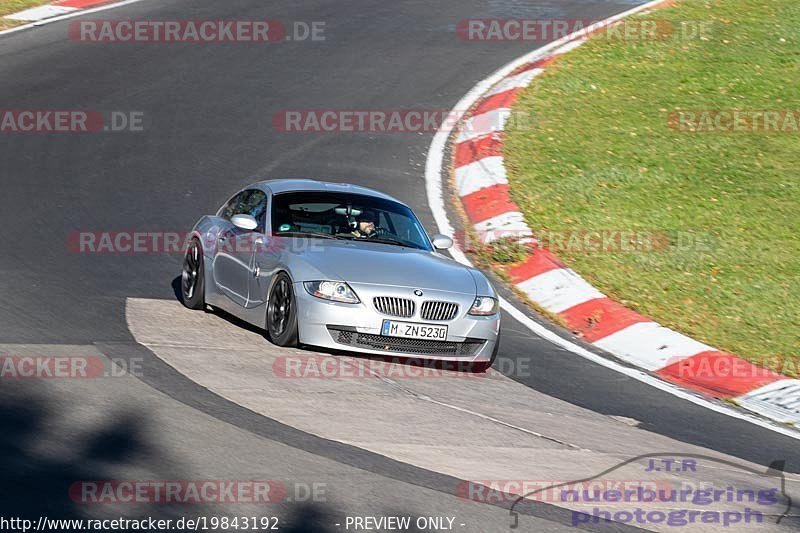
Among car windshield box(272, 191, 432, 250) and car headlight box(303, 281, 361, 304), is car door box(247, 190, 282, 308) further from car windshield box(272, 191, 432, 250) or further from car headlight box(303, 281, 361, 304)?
Answer: car headlight box(303, 281, 361, 304)

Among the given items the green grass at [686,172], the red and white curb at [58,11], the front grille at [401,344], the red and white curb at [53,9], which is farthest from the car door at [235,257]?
the red and white curb at [53,9]

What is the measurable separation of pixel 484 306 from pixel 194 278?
294cm

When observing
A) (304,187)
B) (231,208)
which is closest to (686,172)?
(304,187)

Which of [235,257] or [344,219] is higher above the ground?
[344,219]

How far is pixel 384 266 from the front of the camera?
9773 millimetres

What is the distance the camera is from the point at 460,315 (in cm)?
955

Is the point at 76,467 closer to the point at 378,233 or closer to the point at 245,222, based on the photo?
the point at 245,222

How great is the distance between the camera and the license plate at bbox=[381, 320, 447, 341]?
365 inches

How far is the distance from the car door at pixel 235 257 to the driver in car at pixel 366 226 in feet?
3.04

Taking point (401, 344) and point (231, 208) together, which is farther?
point (231, 208)

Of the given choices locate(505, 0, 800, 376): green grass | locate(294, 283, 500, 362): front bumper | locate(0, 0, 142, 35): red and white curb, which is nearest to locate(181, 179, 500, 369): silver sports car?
locate(294, 283, 500, 362): front bumper

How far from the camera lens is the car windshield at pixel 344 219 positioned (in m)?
10.6

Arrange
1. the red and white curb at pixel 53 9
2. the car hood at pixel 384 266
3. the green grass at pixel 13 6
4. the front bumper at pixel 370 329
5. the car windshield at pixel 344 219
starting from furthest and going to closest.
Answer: the red and white curb at pixel 53 9
the green grass at pixel 13 6
the car windshield at pixel 344 219
the car hood at pixel 384 266
the front bumper at pixel 370 329

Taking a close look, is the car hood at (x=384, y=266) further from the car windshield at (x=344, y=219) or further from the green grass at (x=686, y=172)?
the green grass at (x=686, y=172)
